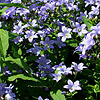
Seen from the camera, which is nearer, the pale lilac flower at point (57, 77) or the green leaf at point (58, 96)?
the green leaf at point (58, 96)

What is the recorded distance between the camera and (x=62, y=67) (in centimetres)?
273

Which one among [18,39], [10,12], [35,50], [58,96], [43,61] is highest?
[10,12]

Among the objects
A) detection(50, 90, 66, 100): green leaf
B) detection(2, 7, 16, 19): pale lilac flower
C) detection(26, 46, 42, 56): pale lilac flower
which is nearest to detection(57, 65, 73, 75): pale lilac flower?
detection(50, 90, 66, 100): green leaf

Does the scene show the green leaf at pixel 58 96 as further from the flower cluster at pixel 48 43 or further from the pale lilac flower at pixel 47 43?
the pale lilac flower at pixel 47 43

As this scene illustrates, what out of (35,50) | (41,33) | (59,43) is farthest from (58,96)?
(41,33)

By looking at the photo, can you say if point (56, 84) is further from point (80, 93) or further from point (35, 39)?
point (35, 39)

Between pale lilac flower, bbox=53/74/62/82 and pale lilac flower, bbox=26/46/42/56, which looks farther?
pale lilac flower, bbox=26/46/42/56

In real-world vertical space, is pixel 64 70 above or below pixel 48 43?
below

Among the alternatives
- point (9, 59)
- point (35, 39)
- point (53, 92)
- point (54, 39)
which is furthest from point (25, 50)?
point (53, 92)

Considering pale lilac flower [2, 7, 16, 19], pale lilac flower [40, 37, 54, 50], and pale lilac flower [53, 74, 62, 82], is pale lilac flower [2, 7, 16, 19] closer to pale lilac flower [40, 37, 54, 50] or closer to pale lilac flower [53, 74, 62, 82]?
pale lilac flower [40, 37, 54, 50]

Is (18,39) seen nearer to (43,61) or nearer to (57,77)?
(43,61)

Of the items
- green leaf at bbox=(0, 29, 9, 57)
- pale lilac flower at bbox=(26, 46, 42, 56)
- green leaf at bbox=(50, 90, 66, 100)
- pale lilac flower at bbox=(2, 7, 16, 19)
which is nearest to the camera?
green leaf at bbox=(0, 29, 9, 57)

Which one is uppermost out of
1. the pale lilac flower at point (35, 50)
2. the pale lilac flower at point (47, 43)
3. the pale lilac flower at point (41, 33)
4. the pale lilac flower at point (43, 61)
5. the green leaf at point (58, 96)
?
the pale lilac flower at point (41, 33)

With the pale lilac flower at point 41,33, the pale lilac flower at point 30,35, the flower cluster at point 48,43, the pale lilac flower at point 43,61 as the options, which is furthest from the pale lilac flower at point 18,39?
the pale lilac flower at point 43,61
